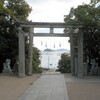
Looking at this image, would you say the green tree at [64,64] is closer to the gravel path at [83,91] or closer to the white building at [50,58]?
the white building at [50,58]

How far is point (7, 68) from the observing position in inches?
1233

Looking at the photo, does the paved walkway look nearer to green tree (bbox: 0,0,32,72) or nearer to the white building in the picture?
green tree (bbox: 0,0,32,72)

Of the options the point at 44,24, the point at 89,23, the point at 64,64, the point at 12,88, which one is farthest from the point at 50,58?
the point at 12,88

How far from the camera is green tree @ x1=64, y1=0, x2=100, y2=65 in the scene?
27.4 m

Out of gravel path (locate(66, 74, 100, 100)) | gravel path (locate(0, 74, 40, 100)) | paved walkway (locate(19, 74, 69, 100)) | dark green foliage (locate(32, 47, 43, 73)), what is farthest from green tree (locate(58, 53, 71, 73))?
paved walkway (locate(19, 74, 69, 100))

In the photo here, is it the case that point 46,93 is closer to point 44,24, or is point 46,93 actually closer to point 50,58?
point 44,24

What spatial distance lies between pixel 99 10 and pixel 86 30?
2843 millimetres

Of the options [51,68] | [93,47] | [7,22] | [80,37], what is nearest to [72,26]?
[80,37]

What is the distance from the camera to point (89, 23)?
89.7 ft

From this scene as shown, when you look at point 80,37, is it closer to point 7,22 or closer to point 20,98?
point 7,22

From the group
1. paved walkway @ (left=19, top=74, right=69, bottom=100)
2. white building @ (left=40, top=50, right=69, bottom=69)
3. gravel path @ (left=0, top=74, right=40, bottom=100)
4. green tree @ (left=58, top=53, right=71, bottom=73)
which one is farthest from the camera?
white building @ (left=40, top=50, right=69, bottom=69)

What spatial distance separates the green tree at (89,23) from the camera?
27.4 meters

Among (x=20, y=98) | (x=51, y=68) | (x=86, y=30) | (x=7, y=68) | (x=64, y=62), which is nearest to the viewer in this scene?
(x=20, y=98)

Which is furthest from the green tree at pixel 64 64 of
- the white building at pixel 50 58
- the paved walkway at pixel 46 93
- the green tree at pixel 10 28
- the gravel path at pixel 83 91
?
the paved walkway at pixel 46 93
